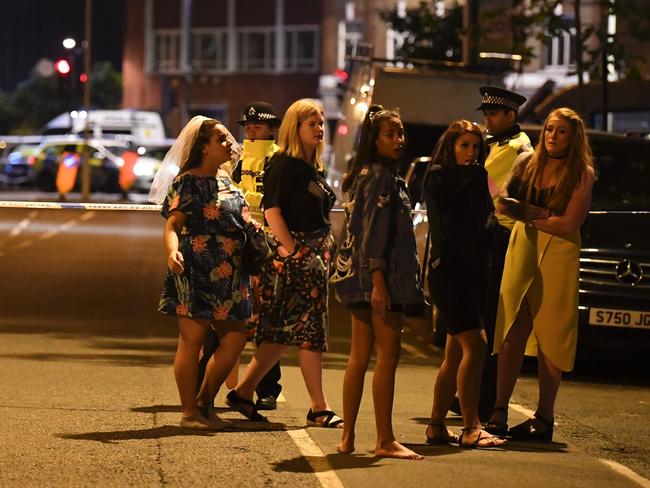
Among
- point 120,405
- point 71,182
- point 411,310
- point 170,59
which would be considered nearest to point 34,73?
point 170,59

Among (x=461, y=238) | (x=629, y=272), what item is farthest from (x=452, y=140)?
(x=629, y=272)

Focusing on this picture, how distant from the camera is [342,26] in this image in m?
73.7

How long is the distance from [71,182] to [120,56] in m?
51.7

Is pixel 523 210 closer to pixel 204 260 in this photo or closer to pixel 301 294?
pixel 301 294

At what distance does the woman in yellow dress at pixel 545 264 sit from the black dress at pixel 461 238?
1.75ft

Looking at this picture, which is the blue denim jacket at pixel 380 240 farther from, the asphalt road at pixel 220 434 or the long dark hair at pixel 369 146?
the asphalt road at pixel 220 434

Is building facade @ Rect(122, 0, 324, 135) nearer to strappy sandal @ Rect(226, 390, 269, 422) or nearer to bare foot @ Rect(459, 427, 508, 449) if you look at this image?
strappy sandal @ Rect(226, 390, 269, 422)

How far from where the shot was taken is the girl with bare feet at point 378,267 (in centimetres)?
792

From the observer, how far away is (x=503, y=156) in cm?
920

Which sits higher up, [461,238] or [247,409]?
[461,238]

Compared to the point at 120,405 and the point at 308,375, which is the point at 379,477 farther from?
the point at 120,405

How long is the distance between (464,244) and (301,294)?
42.7 inches

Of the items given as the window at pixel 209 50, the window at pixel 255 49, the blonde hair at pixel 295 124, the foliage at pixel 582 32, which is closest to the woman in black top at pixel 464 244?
the blonde hair at pixel 295 124

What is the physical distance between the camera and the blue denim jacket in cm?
791
